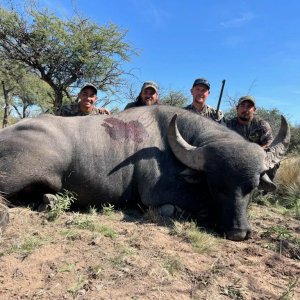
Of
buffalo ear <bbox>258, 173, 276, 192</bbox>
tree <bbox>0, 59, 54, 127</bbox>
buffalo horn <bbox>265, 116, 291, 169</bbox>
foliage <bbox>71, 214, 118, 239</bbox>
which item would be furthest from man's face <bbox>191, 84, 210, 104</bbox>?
tree <bbox>0, 59, 54, 127</bbox>

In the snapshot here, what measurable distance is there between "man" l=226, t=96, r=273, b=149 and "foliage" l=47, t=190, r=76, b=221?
164 inches

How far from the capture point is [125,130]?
5.64 meters

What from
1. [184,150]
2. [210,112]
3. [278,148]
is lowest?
[184,150]

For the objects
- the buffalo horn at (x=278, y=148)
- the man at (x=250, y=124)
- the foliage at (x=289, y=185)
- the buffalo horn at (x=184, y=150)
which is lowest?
the foliage at (x=289, y=185)

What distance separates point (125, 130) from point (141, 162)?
56 cm

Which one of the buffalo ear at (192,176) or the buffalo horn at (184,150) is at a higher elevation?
the buffalo horn at (184,150)

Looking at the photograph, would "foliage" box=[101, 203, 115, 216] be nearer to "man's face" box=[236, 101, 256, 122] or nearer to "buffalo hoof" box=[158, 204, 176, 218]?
"buffalo hoof" box=[158, 204, 176, 218]

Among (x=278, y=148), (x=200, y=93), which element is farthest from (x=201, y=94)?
(x=278, y=148)

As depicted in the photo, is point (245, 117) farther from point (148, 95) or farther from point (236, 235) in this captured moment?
point (236, 235)

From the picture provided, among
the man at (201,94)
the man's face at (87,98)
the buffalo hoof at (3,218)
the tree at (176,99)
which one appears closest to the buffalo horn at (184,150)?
the buffalo hoof at (3,218)

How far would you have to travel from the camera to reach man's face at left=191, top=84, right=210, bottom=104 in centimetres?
813

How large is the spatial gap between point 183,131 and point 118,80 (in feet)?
50.8

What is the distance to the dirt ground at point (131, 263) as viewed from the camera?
290 centimetres

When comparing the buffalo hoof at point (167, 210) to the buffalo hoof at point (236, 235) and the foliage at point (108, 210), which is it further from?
the buffalo hoof at point (236, 235)
